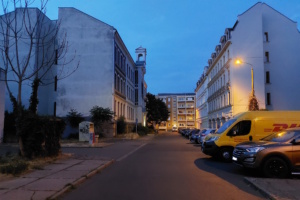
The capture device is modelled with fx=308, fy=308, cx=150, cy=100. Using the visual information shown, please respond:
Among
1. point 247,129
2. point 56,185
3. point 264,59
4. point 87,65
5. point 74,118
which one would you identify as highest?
point 264,59

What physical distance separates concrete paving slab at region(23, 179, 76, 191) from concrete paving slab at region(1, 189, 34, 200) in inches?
13.6

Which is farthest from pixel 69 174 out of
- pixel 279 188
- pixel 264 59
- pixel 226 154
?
pixel 264 59

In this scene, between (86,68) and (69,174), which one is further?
(86,68)

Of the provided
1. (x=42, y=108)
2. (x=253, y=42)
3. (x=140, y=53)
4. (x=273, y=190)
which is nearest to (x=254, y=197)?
(x=273, y=190)

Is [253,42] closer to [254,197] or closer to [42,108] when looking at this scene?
[42,108]

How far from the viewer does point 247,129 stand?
1515cm

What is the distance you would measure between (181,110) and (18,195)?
14152cm

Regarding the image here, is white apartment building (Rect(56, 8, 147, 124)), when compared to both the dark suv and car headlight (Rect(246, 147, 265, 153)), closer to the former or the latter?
car headlight (Rect(246, 147, 265, 153))

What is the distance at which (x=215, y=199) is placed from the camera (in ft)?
23.6

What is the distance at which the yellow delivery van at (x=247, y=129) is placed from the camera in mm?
14953

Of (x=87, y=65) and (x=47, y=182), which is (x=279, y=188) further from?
(x=87, y=65)

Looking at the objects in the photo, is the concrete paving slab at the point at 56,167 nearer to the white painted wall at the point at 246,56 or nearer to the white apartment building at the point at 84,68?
the white apartment building at the point at 84,68

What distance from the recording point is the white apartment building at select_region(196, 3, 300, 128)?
43438mm

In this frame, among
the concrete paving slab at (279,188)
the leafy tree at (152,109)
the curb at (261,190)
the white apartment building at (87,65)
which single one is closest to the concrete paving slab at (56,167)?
the curb at (261,190)
